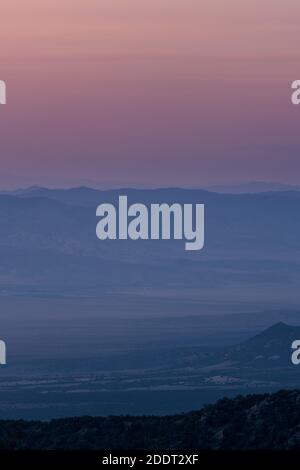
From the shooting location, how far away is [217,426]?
39188 millimetres

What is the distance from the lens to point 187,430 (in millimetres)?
39031

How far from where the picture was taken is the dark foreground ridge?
3812cm

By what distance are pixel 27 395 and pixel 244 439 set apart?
32.6 m

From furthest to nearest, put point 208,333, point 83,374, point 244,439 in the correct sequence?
point 208,333
point 83,374
point 244,439

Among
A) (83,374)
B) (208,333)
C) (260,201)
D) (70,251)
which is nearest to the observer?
(83,374)

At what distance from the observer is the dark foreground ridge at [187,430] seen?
125 feet

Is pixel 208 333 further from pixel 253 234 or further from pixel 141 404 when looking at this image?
pixel 141 404

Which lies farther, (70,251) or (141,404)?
(70,251)
